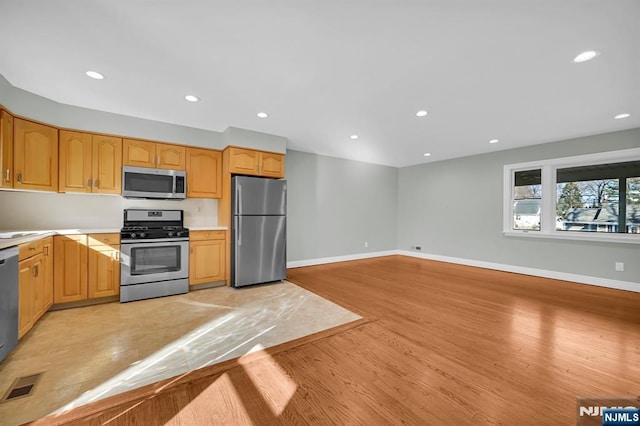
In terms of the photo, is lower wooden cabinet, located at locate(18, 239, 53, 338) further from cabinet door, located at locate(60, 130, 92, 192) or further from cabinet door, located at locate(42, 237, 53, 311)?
cabinet door, located at locate(60, 130, 92, 192)

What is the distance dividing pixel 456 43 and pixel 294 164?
375 centimetres

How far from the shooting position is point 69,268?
3.05 meters

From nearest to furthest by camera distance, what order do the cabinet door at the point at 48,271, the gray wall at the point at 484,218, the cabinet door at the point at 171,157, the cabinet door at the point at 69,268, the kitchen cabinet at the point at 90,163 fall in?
the cabinet door at the point at 48,271 → the cabinet door at the point at 69,268 → the kitchen cabinet at the point at 90,163 → the cabinet door at the point at 171,157 → the gray wall at the point at 484,218

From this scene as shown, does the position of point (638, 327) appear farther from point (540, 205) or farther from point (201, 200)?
point (201, 200)

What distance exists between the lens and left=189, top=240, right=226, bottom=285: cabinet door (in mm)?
3840

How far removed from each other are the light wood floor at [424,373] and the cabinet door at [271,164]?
8.02 feet

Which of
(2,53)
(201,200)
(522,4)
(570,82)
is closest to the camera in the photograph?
(522,4)

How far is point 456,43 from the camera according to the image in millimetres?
2031

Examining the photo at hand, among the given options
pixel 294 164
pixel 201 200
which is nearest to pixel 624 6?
pixel 294 164

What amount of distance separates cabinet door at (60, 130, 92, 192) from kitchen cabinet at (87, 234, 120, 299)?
70cm

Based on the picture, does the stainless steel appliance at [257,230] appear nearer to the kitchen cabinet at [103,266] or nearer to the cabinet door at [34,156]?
the kitchen cabinet at [103,266]

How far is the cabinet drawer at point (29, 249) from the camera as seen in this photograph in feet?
7.38

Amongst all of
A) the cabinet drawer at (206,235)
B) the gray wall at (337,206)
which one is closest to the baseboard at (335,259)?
the gray wall at (337,206)
